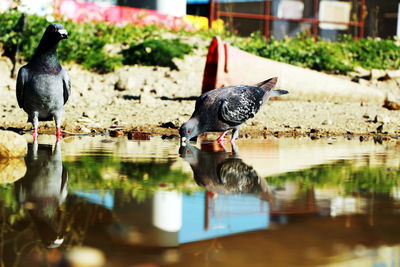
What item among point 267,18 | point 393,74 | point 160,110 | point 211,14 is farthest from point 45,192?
point 267,18

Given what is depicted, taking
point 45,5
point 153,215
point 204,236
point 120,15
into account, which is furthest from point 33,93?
point 120,15

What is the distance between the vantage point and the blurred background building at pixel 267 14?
755 inches

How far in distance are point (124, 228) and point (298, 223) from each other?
2.43 ft

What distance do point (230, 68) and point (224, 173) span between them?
5.75 m

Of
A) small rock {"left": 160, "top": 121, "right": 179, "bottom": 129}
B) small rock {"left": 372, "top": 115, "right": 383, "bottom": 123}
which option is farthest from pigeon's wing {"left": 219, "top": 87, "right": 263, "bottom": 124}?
small rock {"left": 372, "top": 115, "right": 383, "bottom": 123}

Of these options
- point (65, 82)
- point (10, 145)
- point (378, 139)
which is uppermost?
point (65, 82)

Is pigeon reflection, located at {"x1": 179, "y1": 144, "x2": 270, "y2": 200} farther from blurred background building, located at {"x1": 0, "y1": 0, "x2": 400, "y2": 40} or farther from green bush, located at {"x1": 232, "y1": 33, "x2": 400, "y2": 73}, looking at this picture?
blurred background building, located at {"x1": 0, "y1": 0, "x2": 400, "y2": 40}

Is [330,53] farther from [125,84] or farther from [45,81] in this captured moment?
[45,81]

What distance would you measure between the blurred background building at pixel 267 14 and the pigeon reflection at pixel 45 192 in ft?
43.6

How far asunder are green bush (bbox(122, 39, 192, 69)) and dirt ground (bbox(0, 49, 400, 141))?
20 centimetres

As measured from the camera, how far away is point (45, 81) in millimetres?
6672

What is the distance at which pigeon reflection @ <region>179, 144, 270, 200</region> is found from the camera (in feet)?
12.9

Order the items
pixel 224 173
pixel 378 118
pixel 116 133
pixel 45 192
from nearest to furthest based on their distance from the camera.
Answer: pixel 45 192 → pixel 224 173 → pixel 116 133 → pixel 378 118

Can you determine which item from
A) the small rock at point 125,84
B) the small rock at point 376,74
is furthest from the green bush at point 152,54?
the small rock at point 376,74
